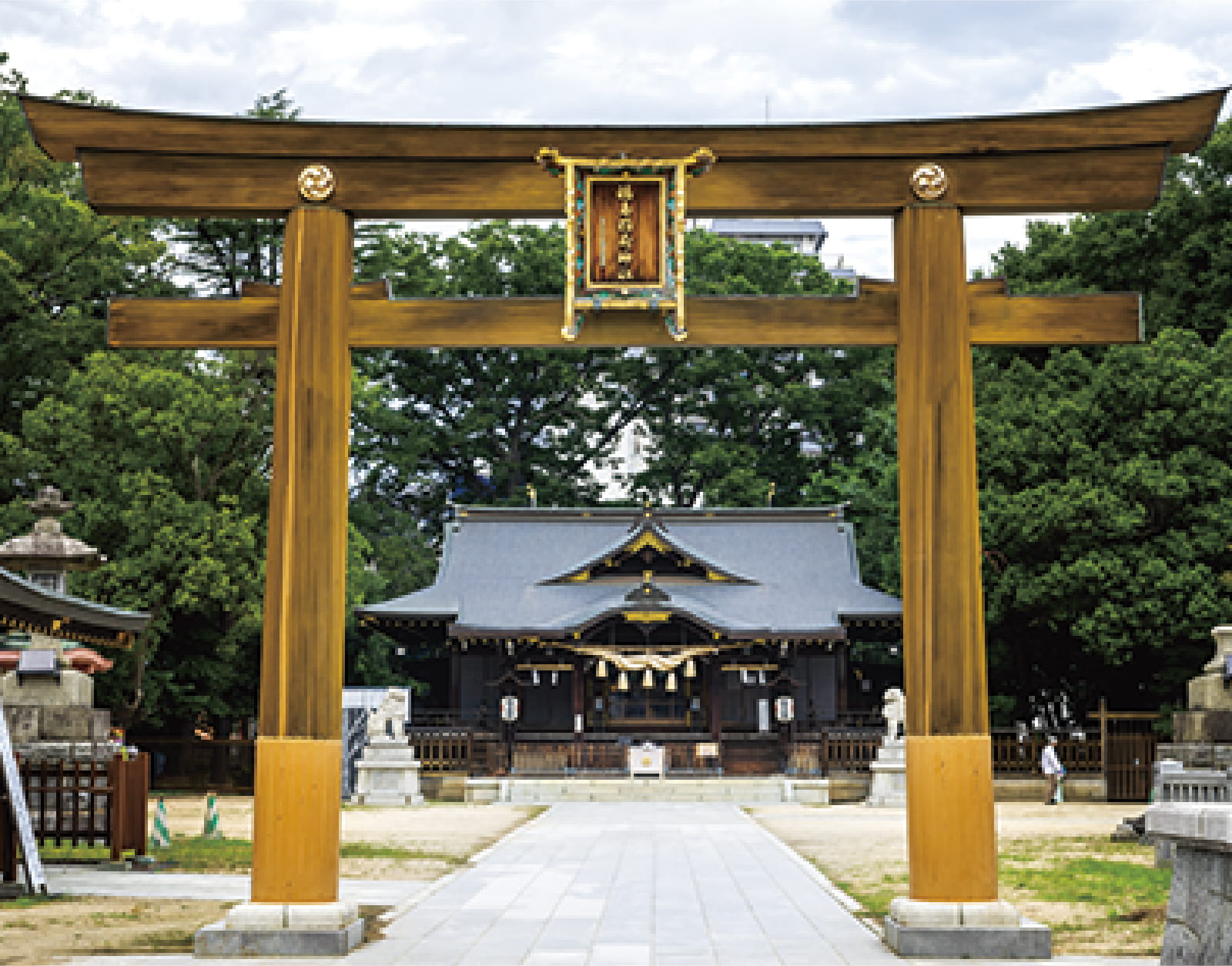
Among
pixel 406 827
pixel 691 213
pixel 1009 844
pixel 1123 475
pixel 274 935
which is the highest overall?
pixel 1123 475

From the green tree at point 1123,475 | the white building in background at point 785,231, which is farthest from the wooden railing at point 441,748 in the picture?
the white building in background at point 785,231

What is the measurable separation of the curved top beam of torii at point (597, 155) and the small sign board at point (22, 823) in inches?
211

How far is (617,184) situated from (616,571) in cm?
2637

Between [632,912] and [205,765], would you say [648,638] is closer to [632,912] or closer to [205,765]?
[205,765]

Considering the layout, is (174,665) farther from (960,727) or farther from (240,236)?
(960,727)

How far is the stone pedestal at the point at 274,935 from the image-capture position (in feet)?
29.1

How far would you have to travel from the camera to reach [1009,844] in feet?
58.9

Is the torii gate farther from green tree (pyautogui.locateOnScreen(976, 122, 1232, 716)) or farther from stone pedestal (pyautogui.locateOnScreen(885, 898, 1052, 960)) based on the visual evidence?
green tree (pyautogui.locateOnScreen(976, 122, 1232, 716))

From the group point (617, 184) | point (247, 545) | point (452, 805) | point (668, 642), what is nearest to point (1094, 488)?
point (668, 642)

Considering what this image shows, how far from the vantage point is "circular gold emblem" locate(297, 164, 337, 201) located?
982 cm

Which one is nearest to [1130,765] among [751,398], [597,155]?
[597,155]

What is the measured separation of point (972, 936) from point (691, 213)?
5.57 m

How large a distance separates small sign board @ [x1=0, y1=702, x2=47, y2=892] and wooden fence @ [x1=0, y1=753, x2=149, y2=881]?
7.04 feet

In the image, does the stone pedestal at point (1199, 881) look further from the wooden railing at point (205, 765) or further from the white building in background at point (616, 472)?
the white building in background at point (616, 472)
